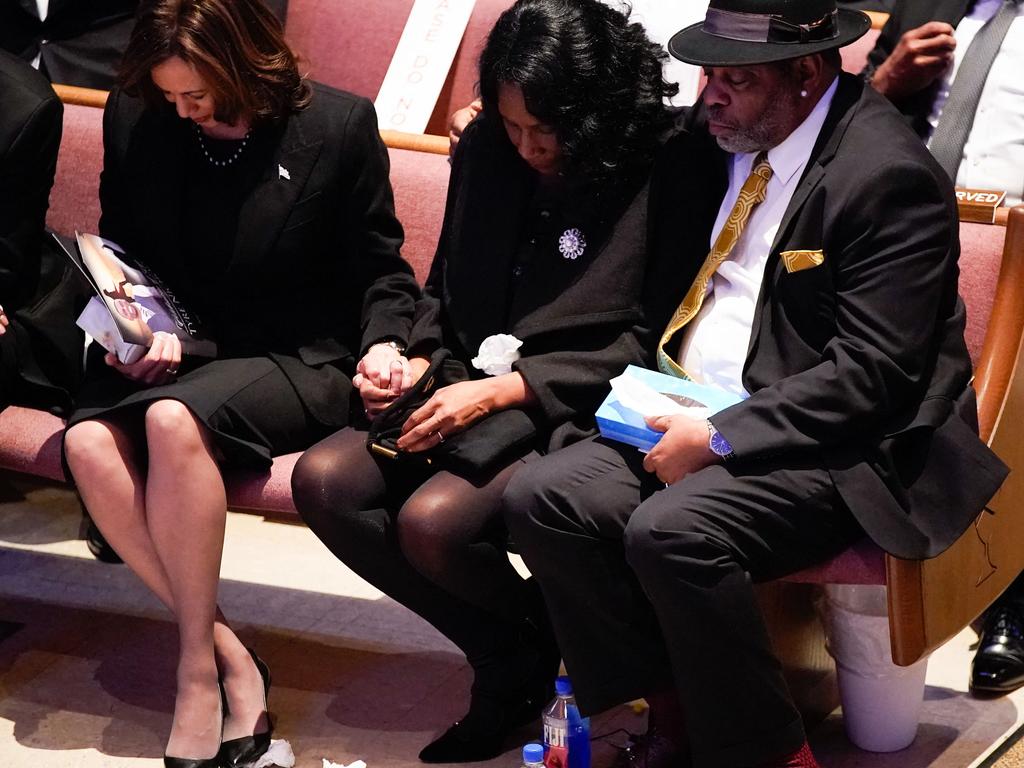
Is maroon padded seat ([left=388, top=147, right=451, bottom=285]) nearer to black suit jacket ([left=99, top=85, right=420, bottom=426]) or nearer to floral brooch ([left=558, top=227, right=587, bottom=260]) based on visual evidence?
black suit jacket ([left=99, top=85, right=420, bottom=426])

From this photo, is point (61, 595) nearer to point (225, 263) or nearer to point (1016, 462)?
point (225, 263)

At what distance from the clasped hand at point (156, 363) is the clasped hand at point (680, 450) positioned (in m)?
→ 1.10

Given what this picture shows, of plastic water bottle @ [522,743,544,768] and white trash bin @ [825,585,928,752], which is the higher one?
white trash bin @ [825,585,928,752]

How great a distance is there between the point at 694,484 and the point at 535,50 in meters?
0.93

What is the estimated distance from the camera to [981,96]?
11.9ft

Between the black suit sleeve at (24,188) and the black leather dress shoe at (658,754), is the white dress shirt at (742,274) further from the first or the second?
the black suit sleeve at (24,188)

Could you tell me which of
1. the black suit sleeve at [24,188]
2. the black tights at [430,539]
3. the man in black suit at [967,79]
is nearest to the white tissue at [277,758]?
the black tights at [430,539]

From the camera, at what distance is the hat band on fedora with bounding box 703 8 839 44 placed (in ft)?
9.29

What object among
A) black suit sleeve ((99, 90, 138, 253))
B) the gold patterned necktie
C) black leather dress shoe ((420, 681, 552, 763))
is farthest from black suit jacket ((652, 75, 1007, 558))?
black suit sleeve ((99, 90, 138, 253))

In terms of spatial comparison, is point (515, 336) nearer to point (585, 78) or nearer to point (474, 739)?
point (585, 78)

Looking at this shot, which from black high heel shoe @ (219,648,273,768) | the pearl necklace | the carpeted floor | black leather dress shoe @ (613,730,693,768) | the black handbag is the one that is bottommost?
black high heel shoe @ (219,648,273,768)

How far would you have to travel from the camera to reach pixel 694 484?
2.74m

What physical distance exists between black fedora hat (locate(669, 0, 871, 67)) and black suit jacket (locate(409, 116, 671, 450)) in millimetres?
343

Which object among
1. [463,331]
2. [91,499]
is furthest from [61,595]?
[463,331]
